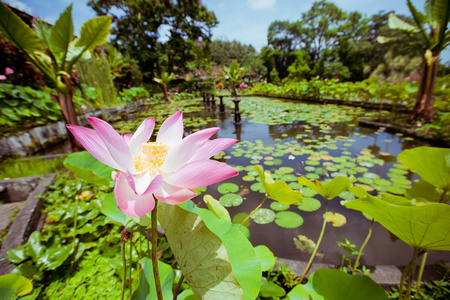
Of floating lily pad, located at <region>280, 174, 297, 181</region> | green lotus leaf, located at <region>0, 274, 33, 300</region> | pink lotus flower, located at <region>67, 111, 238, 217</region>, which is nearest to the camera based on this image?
pink lotus flower, located at <region>67, 111, 238, 217</region>

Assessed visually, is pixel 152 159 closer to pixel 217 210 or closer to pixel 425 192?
pixel 217 210

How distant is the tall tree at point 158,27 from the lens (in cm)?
896

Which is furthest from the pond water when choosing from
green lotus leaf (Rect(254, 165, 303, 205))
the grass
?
the grass

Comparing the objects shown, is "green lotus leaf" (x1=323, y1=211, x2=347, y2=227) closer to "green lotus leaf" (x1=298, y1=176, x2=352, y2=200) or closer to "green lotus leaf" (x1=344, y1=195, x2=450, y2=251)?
"green lotus leaf" (x1=298, y1=176, x2=352, y2=200)

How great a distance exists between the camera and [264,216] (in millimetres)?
1272

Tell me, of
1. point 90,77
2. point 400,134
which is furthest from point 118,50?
point 400,134

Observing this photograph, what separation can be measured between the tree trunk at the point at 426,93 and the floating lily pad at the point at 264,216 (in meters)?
3.54

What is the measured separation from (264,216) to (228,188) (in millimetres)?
418

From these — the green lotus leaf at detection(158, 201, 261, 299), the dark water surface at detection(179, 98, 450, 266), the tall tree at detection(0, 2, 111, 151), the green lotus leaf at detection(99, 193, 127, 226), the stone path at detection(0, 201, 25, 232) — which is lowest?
the dark water surface at detection(179, 98, 450, 266)

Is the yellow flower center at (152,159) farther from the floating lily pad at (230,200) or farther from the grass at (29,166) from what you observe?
the grass at (29,166)

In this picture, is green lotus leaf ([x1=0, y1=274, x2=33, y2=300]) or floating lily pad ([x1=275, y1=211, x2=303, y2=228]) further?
floating lily pad ([x1=275, y1=211, x2=303, y2=228])

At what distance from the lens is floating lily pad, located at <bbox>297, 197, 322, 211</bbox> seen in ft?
4.31

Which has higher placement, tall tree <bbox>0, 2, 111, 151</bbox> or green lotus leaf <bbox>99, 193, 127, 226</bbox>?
tall tree <bbox>0, 2, 111, 151</bbox>

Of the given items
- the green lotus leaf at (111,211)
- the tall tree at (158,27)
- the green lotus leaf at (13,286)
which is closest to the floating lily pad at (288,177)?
the green lotus leaf at (111,211)
